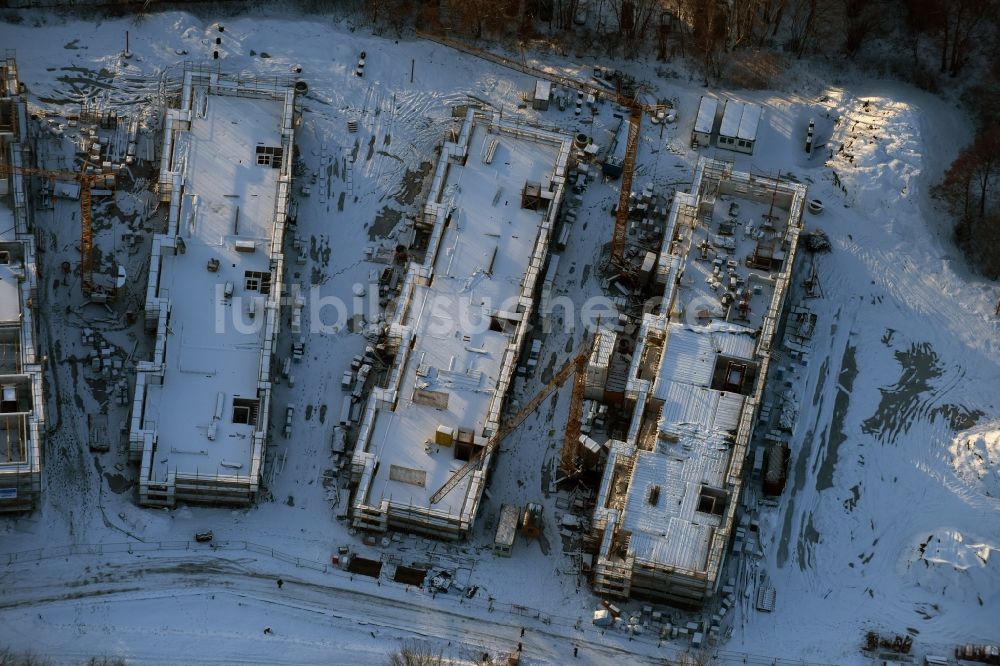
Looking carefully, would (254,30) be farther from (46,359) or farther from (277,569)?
(277,569)

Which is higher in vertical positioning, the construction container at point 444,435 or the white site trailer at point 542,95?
the white site trailer at point 542,95

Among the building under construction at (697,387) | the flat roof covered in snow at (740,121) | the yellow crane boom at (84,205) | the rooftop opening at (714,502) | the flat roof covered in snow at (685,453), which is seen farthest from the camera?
the flat roof covered in snow at (740,121)

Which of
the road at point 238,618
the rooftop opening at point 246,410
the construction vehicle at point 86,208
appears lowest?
the road at point 238,618

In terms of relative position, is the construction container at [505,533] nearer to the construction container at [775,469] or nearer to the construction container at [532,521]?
the construction container at [532,521]

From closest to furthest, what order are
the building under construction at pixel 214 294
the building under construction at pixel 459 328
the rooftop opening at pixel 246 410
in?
the building under construction at pixel 214 294, the building under construction at pixel 459 328, the rooftop opening at pixel 246 410

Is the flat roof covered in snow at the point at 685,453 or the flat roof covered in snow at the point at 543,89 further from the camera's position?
the flat roof covered in snow at the point at 543,89

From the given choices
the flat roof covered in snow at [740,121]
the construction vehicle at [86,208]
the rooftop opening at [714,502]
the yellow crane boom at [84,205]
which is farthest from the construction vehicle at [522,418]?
the yellow crane boom at [84,205]

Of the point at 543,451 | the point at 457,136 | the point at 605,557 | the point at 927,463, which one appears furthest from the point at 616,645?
the point at 457,136

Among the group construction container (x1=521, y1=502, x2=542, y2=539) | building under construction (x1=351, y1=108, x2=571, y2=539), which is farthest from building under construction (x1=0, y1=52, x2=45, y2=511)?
construction container (x1=521, y1=502, x2=542, y2=539)
